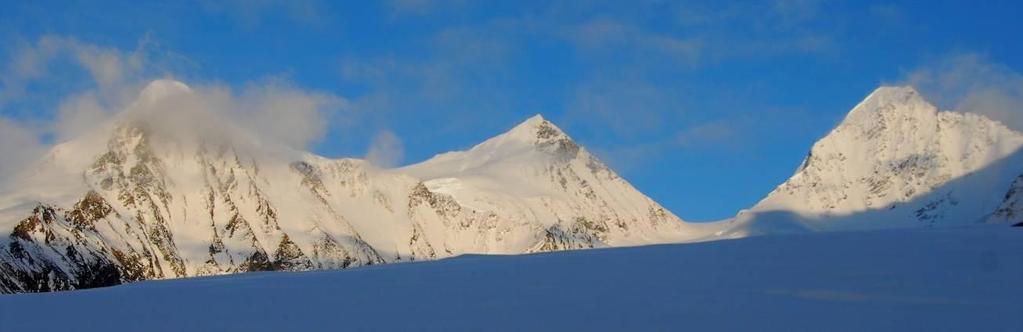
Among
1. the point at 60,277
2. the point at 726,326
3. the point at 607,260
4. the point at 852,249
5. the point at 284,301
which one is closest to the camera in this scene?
the point at 726,326

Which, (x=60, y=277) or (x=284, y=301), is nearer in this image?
(x=284, y=301)

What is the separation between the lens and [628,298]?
45.8 feet

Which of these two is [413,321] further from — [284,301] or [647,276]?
[647,276]

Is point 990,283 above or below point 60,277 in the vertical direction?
below

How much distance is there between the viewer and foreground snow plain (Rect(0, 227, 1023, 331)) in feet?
38.5

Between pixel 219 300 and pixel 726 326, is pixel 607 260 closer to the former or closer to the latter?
pixel 219 300

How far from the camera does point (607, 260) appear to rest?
21781 millimetres

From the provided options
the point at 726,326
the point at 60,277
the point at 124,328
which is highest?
the point at 60,277

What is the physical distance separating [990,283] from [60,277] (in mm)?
188998

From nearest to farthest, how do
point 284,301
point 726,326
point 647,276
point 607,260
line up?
point 726,326 → point 284,301 → point 647,276 → point 607,260

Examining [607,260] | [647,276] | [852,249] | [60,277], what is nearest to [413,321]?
[647,276]

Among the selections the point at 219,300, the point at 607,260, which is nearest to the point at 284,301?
the point at 219,300

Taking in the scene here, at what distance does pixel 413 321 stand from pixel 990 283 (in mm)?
7934

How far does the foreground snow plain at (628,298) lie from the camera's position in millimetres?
11734
